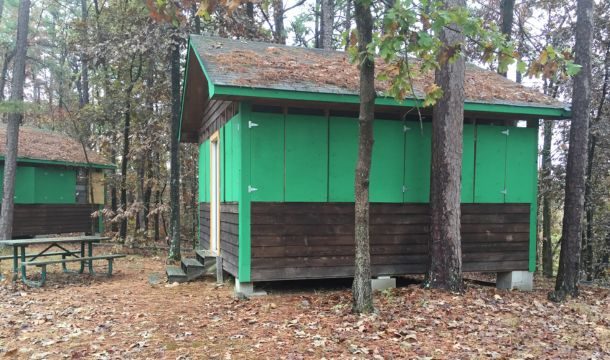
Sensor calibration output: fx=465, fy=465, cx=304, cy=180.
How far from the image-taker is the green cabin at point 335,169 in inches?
259

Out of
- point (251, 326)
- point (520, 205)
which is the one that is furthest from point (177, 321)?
point (520, 205)

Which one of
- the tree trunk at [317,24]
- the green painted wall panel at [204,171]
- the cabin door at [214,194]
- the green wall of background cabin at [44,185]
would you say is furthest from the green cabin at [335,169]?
the tree trunk at [317,24]

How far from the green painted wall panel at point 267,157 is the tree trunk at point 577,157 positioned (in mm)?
4150

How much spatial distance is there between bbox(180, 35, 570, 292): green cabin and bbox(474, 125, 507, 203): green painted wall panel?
0.02 metres

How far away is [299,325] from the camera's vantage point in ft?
17.0

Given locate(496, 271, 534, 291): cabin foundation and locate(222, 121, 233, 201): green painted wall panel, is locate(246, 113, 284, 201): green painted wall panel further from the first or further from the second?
locate(496, 271, 534, 291): cabin foundation

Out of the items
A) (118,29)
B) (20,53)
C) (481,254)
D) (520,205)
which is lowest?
(481,254)

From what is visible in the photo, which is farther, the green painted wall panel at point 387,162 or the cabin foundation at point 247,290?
the green painted wall panel at point 387,162

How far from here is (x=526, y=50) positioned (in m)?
12.9

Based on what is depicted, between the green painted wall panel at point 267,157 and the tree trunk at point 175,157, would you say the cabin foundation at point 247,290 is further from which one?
the tree trunk at point 175,157

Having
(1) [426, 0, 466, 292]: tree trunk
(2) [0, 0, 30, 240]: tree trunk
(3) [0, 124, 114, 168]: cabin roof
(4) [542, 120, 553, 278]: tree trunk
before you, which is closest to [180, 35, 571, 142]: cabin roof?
(1) [426, 0, 466, 292]: tree trunk

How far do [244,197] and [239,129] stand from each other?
0.97 metres

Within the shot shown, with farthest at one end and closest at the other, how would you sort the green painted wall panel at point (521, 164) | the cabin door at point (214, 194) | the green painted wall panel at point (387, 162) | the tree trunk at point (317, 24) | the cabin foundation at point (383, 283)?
the tree trunk at point (317, 24) → the cabin door at point (214, 194) → the green painted wall panel at point (521, 164) → the green painted wall panel at point (387, 162) → the cabin foundation at point (383, 283)

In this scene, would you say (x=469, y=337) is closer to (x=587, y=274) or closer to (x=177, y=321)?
(x=177, y=321)
